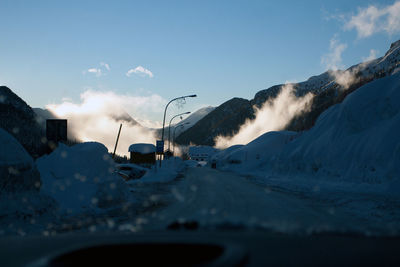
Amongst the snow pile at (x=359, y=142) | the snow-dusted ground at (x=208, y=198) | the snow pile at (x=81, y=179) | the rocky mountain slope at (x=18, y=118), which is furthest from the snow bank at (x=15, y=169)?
the rocky mountain slope at (x=18, y=118)

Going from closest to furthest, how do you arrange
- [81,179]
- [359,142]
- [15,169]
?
[15,169]
[81,179]
[359,142]

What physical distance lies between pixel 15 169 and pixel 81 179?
3338mm

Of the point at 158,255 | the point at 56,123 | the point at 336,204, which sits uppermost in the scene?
the point at 56,123

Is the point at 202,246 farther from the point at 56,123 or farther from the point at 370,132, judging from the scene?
the point at 370,132

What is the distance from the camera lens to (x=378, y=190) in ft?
60.0

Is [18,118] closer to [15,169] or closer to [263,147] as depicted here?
[263,147]

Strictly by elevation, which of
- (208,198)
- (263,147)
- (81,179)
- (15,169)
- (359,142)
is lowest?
(208,198)

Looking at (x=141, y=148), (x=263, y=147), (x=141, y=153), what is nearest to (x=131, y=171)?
(x=141, y=148)

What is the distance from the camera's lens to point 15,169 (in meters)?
10.3

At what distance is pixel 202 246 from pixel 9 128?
6664 inches

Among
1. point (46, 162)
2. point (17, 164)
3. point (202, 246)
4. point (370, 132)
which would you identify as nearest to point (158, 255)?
point (202, 246)

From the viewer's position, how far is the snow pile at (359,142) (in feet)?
76.2

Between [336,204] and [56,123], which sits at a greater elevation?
[56,123]

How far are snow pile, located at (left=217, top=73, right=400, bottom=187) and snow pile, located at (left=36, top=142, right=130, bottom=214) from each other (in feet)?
48.1
